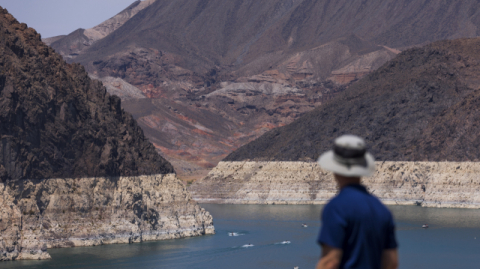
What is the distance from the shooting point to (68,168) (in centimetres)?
7212

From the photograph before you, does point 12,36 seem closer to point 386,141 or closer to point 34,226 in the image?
point 34,226

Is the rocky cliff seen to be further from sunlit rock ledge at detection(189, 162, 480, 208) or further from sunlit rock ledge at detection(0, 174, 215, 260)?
sunlit rock ledge at detection(189, 162, 480, 208)

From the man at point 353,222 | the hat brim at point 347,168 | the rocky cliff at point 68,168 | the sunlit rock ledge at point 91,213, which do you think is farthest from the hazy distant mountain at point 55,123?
the man at point 353,222

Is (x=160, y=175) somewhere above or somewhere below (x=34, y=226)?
above

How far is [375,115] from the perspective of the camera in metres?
192

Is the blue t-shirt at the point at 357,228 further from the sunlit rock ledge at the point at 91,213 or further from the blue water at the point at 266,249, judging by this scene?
the sunlit rock ledge at the point at 91,213

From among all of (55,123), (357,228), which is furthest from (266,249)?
(357,228)

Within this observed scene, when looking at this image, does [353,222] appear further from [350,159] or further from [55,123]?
[55,123]

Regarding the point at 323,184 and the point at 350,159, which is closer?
the point at 350,159

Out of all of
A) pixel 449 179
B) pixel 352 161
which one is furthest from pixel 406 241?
pixel 352 161

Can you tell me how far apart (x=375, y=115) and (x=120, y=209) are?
127640 mm

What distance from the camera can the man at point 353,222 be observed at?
674 cm

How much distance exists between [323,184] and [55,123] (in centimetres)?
10211

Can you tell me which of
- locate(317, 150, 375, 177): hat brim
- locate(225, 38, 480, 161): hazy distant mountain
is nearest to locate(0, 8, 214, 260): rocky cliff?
locate(317, 150, 375, 177): hat brim
